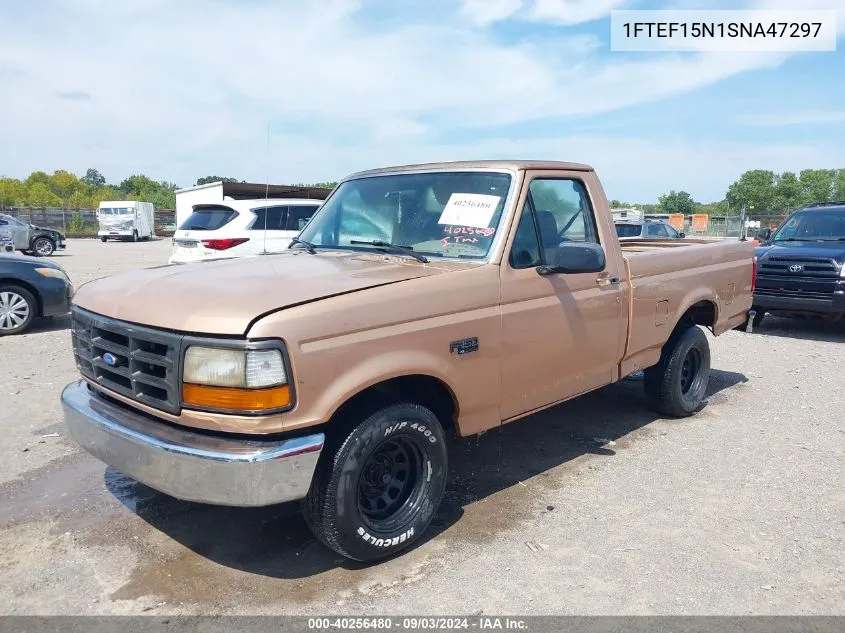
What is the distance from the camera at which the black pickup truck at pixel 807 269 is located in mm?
8992

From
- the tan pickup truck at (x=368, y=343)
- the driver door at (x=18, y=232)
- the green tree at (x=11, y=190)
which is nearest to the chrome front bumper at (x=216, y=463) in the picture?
the tan pickup truck at (x=368, y=343)

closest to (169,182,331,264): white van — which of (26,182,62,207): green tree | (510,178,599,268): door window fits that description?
(510,178,599,268): door window

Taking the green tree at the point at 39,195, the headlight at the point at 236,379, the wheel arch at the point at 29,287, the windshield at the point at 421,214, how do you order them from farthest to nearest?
the green tree at the point at 39,195 → the wheel arch at the point at 29,287 → the windshield at the point at 421,214 → the headlight at the point at 236,379

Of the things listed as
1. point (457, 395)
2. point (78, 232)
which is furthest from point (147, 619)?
point (78, 232)

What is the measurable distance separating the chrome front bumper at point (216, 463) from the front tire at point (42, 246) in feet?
85.2

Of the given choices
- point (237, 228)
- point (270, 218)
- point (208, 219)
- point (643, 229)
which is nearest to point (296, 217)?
point (270, 218)

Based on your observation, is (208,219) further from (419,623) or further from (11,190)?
(11,190)

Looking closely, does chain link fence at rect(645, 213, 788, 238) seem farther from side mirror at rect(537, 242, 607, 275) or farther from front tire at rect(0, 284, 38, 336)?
side mirror at rect(537, 242, 607, 275)

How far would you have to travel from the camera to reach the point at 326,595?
3035 mm

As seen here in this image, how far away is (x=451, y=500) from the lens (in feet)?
13.3

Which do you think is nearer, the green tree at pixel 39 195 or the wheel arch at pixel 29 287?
the wheel arch at pixel 29 287

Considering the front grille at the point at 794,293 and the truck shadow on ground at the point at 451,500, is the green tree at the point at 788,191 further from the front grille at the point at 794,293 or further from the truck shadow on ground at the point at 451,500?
the truck shadow on ground at the point at 451,500

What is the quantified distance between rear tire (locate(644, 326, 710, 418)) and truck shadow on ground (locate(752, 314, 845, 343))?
4.55 m

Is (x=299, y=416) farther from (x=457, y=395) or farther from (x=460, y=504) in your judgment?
(x=460, y=504)
